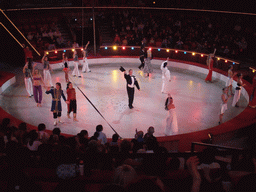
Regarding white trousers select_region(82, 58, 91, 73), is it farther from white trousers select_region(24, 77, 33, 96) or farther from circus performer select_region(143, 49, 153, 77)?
white trousers select_region(24, 77, 33, 96)

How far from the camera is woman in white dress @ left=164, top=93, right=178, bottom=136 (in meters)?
8.37

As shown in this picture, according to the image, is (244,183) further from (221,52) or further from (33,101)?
(221,52)

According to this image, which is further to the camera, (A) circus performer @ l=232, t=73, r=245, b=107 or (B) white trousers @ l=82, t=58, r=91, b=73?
(B) white trousers @ l=82, t=58, r=91, b=73

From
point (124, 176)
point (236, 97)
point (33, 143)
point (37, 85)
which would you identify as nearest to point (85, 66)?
point (37, 85)

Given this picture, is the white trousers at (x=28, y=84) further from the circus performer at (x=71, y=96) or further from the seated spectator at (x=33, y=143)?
the seated spectator at (x=33, y=143)

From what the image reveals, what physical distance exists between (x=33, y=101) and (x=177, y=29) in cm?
1275

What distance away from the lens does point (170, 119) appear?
852 cm

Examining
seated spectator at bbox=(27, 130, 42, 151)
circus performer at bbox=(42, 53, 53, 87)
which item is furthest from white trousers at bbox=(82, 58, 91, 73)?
seated spectator at bbox=(27, 130, 42, 151)

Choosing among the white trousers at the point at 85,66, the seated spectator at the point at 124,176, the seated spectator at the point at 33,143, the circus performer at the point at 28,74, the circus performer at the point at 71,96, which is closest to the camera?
the seated spectator at the point at 124,176

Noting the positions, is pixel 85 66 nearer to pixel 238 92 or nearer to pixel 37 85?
pixel 37 85

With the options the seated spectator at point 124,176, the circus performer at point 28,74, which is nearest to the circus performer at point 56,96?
the circus performer at point 28,74

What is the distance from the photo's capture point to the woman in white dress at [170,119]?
27.5 feet

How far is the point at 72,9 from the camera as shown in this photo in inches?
858

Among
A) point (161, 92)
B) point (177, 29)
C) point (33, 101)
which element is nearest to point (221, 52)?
point (177, 29)
